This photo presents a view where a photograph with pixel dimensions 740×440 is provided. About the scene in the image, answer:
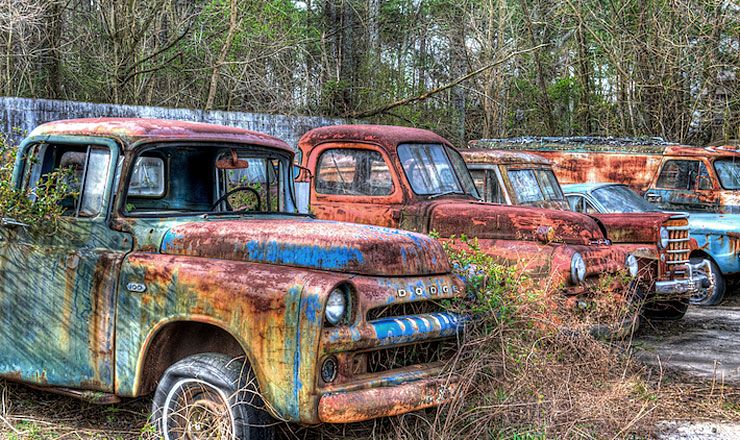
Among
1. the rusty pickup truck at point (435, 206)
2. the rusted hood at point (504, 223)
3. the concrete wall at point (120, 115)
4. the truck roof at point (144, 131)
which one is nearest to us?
Result: the truck roof at point (144, 131)

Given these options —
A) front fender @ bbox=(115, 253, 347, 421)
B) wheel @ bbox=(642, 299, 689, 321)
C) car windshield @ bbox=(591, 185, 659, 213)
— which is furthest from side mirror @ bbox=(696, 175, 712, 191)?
front fender @ bbox=(115, 253, 347, 421)

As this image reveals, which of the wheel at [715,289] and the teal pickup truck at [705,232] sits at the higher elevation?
the teal pickup truck at [705,232]

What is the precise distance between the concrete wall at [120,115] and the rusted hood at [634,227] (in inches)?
247

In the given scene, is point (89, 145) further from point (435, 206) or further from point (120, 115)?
point (120, 115)

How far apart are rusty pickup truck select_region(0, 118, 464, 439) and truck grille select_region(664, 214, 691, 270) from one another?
5055 mm

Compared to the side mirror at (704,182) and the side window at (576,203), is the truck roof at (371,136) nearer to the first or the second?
the side window at (576,203)

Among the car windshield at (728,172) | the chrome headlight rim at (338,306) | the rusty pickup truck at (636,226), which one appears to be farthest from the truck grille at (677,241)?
the chrome headlight rim at (338,306)

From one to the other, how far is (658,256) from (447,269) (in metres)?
4.79

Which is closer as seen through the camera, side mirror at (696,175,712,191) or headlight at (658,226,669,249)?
headlight at (658,226,669,249)

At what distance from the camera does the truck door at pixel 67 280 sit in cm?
500

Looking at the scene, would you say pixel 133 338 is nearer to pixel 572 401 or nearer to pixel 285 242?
pixel 285 242

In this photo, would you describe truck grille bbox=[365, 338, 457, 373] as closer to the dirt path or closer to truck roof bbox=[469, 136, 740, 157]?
the dirt path

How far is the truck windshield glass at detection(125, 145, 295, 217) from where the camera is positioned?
225 inches

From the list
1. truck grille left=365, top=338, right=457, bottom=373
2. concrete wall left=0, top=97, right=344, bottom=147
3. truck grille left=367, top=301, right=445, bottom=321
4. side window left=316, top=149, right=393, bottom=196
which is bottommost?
truck grille left=365, top=338, right=457, bottom=373
